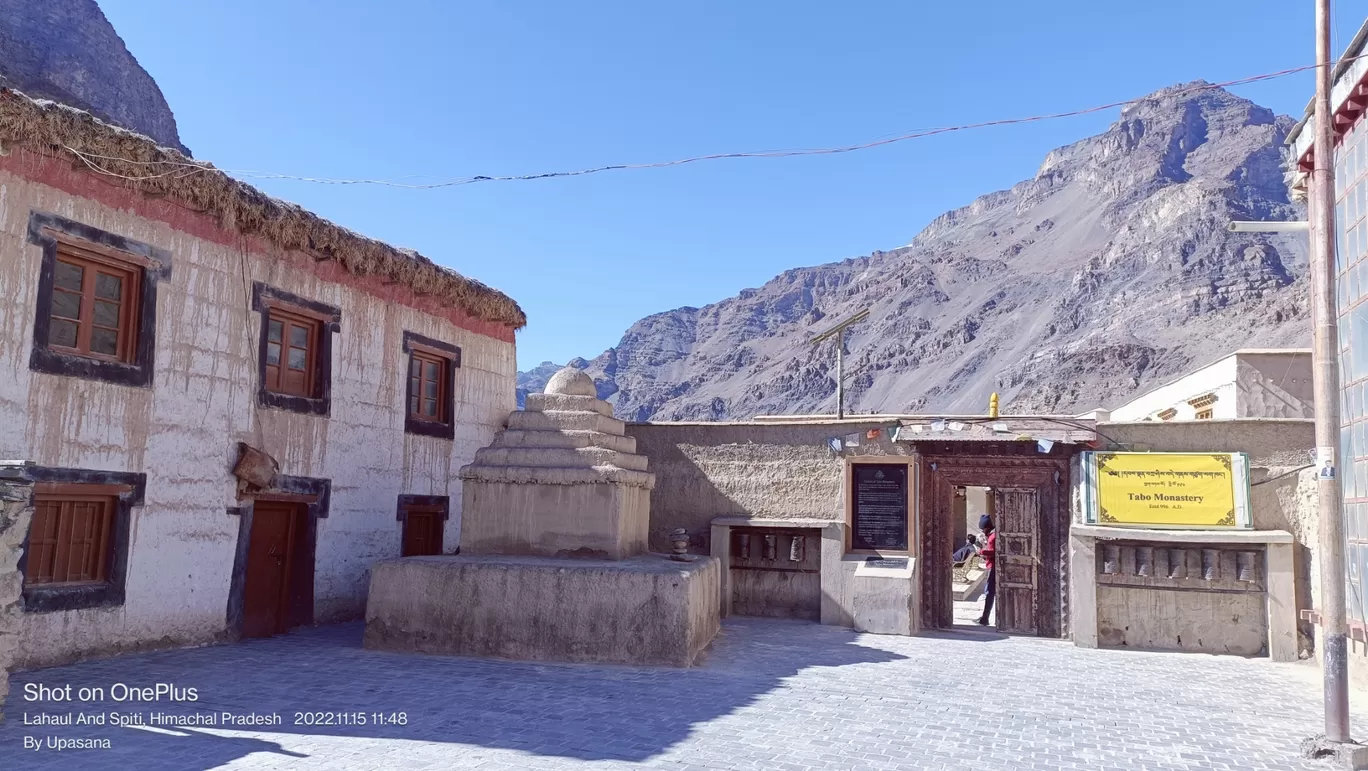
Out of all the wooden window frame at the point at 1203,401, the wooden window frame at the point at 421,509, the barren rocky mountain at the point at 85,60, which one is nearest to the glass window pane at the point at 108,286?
the wooden window frame at the point at 421,509

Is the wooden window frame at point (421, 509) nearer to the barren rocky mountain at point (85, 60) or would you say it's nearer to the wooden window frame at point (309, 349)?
the wooden window frame at point (309, 349)

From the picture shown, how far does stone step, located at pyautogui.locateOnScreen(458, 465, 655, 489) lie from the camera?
10383 millimetres

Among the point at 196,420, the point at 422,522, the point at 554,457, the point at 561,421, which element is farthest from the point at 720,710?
the point at 422,522

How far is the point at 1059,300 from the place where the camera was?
258 feet

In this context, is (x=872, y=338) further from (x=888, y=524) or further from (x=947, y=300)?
(x=888, y=524)

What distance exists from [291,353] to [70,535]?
3.39m

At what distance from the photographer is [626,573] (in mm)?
9383

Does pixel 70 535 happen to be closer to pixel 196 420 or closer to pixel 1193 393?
pixel 196 420

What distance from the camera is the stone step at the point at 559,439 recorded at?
1082 centimetres

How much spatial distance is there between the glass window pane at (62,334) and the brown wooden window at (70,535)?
53.0 inches

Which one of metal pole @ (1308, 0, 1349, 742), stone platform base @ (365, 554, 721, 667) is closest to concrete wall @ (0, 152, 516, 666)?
stone platform base @ (365, 554, 721, 667)

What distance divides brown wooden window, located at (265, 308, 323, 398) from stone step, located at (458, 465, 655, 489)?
2.51 m

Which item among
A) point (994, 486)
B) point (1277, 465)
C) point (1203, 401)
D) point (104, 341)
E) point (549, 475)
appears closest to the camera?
point (104, 341)

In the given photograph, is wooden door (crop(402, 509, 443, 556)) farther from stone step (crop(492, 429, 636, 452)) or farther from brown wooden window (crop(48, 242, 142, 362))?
brown wooden window (crop(48, 242, 142, 362))
